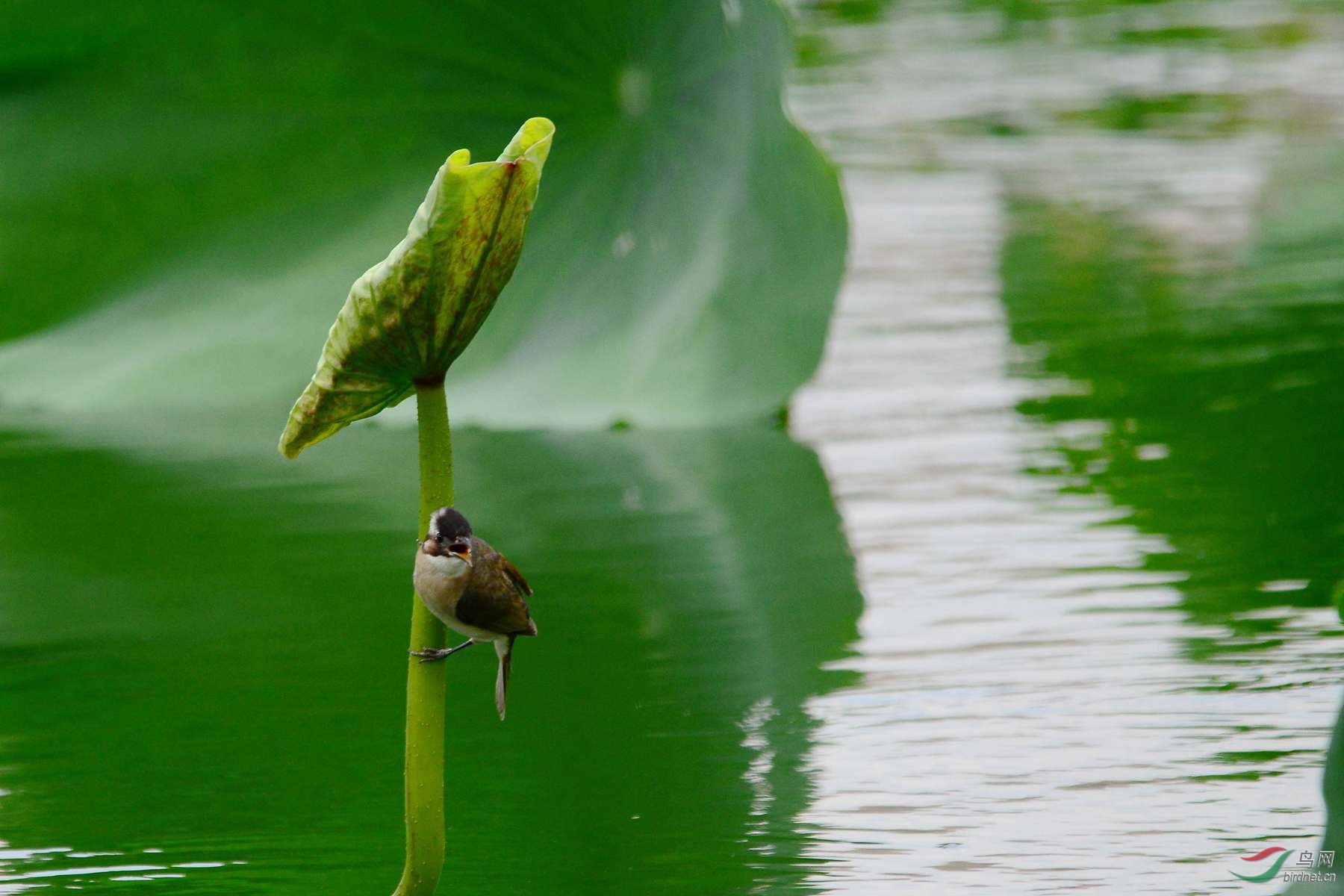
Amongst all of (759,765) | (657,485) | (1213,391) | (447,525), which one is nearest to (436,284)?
(447,525)

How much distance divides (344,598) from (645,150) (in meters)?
0.36

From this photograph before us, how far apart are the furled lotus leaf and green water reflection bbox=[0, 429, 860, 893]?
128 mm

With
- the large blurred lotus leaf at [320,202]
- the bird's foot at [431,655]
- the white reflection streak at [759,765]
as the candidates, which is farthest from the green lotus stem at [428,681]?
the large blurred lotus leaf at [320,202]

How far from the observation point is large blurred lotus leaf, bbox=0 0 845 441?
0.89 m

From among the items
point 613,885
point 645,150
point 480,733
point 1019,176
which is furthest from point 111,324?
point 1019,176

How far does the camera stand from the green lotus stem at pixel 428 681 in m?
0.33

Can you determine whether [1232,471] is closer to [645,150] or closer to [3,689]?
[645,150]

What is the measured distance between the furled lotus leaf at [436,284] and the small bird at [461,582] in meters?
0.03

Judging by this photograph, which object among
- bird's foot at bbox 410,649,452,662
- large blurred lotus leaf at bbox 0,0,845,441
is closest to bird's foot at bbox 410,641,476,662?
bird's foot at bbox 410,649,452,662

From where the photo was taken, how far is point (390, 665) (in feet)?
1.85

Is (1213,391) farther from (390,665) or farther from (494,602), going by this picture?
(494,602)

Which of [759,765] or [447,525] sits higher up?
[447,525]

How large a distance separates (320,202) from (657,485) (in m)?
0.30

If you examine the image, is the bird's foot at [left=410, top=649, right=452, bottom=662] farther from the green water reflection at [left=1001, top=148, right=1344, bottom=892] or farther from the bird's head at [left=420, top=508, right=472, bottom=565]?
the green water reflection at [left=1001, top=148, right=1344, bottom=892]
